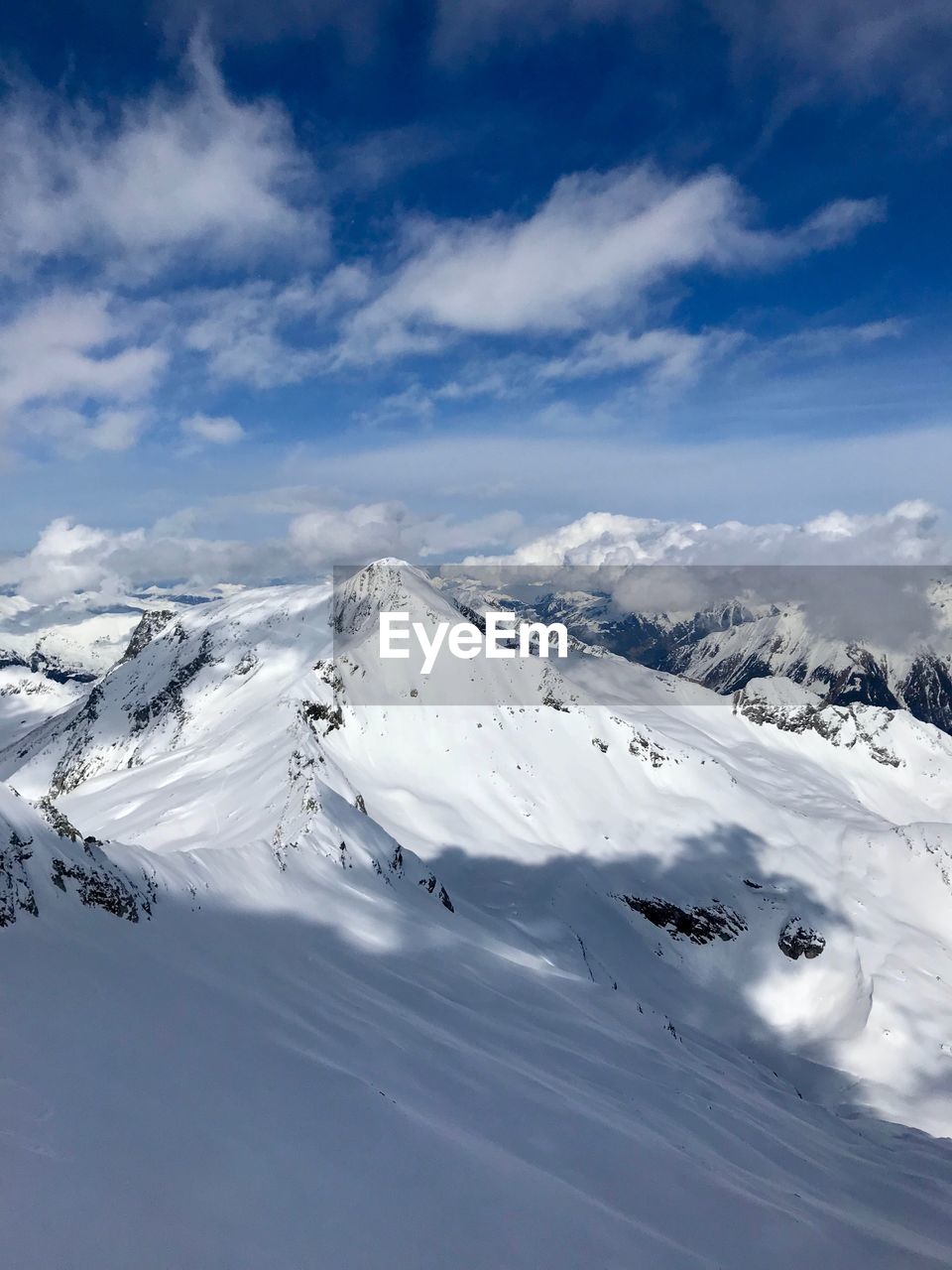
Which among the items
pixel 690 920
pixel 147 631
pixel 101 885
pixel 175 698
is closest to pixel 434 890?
pixel 101 885

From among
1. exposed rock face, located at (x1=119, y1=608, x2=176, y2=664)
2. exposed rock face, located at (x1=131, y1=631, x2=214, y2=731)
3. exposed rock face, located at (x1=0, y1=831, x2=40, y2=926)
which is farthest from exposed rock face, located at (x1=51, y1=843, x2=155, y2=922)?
exposed rock face, located at (x1=119, y1=608, x2=176, y2=664)

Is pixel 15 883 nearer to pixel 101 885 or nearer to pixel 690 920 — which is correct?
pixel 101 885

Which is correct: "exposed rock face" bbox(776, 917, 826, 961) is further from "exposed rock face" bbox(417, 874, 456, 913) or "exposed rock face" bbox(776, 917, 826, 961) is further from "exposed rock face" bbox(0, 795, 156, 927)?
"exposed rock face" bbox(0, 795, 156, 927)

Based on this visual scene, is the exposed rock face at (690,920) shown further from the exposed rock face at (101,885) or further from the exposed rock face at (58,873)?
the exposed rock face at (58,873)

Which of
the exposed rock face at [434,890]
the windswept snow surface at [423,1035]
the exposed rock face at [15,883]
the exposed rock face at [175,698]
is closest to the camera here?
the windswept snow surface at [423,1035]

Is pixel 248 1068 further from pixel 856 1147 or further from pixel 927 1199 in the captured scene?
pixel 856 1147

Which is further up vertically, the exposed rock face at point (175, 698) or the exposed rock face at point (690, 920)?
the exposed rock face at point (175, 698)

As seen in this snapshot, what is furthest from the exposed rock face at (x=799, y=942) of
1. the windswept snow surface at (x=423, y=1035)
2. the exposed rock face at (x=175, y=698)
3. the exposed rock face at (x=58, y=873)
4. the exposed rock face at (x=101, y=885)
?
the exposed rock face at (x=175, y=698)
